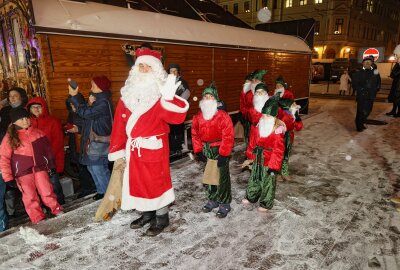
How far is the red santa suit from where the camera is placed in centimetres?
293

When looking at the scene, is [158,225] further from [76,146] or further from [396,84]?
[396,84]

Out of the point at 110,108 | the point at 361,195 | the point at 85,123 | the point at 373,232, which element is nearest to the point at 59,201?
the point at 85,123

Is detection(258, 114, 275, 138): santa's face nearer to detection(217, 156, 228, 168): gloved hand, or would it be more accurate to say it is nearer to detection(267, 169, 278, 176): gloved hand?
detection(267, 169, 278, 176): gloved hand

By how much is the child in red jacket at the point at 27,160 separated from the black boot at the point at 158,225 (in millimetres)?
1549

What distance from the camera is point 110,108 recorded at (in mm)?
3879

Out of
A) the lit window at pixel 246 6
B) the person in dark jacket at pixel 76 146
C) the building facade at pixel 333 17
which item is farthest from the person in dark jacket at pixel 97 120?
the lit window at pixel 246 6

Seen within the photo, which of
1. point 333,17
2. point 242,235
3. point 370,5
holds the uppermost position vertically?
point 370,5

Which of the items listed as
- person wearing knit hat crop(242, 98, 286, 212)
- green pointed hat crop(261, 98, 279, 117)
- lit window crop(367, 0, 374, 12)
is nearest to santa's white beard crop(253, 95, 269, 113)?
person wearing knit hat crop(242, 98, 286, 212)

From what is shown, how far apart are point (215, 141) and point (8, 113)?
3.27 m

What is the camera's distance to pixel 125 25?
5504mm

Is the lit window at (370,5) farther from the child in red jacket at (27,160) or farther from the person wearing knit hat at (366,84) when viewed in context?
the child in red jacket at (27,160)

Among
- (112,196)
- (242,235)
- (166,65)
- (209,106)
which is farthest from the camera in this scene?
(166,65)

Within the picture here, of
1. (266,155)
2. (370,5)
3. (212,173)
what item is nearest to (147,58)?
(212,173)

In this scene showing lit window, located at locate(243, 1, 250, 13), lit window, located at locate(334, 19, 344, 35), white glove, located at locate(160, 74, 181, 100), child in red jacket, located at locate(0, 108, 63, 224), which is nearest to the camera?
white glove, located at locate(160, 74, 181, 100)
